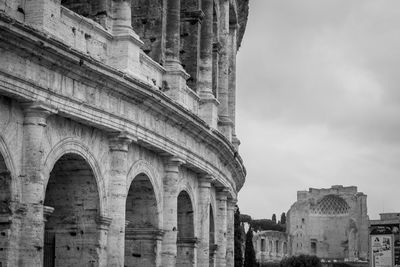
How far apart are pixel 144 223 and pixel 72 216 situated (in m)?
3.25

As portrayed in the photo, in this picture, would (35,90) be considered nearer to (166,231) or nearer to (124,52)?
(124,52)

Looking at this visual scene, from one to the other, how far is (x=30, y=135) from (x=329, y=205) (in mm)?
89445

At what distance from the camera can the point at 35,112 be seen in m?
14.2

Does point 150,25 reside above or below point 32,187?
above

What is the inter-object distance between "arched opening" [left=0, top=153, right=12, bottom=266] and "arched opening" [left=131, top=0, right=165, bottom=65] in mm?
7522

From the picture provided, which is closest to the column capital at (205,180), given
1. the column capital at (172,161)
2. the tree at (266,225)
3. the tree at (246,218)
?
the column capital at (172,161)

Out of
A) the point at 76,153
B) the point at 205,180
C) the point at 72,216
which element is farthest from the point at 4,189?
the point at 205,180

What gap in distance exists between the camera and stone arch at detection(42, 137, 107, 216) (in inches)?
585

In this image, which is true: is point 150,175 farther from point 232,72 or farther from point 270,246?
point 270,246

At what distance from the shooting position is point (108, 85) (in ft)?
Result: 53.3

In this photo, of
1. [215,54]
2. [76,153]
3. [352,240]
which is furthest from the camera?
[352,240]

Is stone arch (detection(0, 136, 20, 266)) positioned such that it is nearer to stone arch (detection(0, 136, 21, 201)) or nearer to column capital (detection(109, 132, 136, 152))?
stone arch (detection(0, 136, 21, 201))

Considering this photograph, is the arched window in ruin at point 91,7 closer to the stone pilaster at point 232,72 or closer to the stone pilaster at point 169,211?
the stone pilaster at point 169,211

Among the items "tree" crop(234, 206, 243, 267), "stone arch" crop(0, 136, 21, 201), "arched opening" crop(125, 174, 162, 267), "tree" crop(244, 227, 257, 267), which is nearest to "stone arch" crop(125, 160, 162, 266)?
"arched opening" crop(125, 174, 162, 267)
